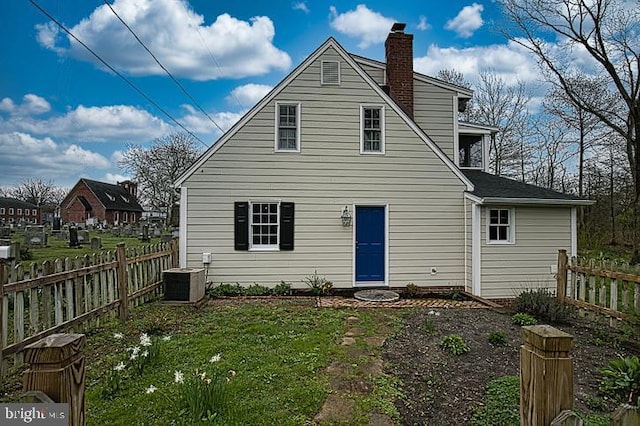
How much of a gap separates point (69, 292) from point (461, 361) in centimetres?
548

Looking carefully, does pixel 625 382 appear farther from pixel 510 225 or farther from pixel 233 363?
pixel 510 225

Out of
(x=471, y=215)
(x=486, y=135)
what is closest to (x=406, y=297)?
(x=471, y=215)

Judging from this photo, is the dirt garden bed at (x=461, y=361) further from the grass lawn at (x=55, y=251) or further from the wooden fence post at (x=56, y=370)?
the grass lawn at (x=55, y=251)

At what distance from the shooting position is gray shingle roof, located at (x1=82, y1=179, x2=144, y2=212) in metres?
51.3

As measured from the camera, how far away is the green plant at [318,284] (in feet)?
33.6

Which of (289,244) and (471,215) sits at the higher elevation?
(471,215)

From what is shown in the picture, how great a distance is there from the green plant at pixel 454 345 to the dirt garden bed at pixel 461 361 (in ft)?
0.27

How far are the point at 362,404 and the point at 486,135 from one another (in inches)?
453

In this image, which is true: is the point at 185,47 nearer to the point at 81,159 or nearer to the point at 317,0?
the point at 317,0

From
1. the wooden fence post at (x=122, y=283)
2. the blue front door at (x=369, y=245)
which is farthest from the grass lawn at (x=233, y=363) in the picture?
the blue front door at (x=369, y=245)

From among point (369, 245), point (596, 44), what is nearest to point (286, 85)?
point (369, 245)

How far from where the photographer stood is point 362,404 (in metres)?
3.82
